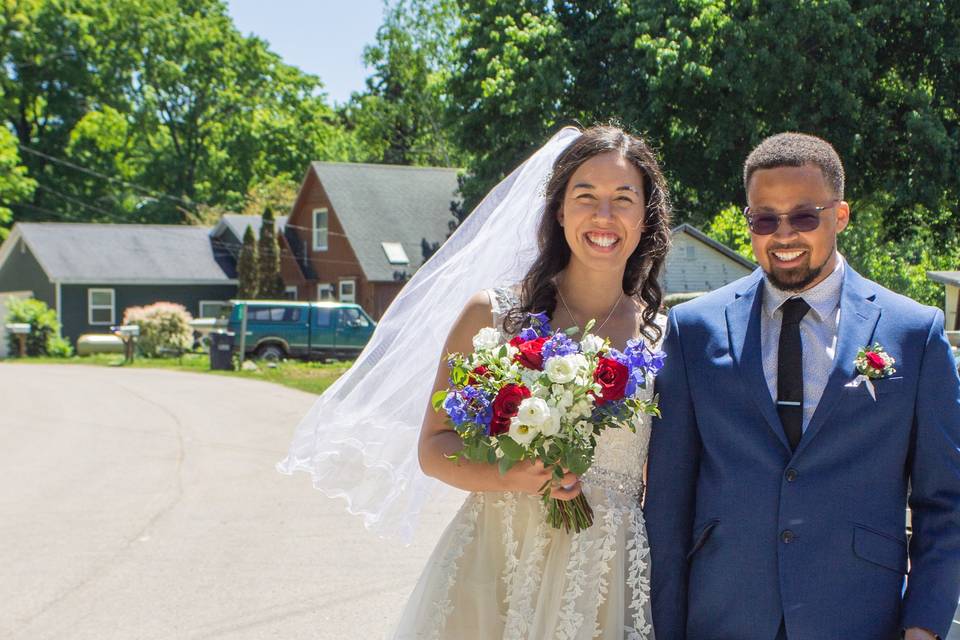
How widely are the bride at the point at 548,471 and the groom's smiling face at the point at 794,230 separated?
61 centimetres

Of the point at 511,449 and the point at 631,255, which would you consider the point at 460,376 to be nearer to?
the point at 511,449

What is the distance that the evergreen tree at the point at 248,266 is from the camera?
41.1 metres

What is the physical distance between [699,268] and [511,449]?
2106 centimetres

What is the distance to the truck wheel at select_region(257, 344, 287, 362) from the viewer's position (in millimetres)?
31406

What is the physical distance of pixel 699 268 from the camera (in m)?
23.4

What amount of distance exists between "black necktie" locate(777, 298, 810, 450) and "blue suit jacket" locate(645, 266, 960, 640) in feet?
0.16

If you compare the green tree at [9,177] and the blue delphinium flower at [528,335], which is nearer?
the blue delphinium flower at [528,335]

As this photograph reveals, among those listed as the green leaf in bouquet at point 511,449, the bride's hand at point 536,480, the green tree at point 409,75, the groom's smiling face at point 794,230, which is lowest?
the bride's hand at point 536,480

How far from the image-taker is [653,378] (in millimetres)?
3189

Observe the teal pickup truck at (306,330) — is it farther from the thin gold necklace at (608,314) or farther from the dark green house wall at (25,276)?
the thin gold necklace at (608,314)

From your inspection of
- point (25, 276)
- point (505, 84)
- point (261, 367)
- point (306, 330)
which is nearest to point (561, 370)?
point (505, 84)

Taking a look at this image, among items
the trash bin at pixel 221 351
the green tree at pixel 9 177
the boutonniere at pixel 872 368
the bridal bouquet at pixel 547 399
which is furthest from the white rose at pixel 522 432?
the green tree at pixel 9 177

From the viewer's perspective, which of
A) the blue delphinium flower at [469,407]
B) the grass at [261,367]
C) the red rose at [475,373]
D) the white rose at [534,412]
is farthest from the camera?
the grass at [261,367]

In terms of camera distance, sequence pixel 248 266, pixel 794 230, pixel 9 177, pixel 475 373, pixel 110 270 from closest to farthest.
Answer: pixel 794 230
pixel 475 373
pixel 248 266
pixel 110 270
pixel 9 177
